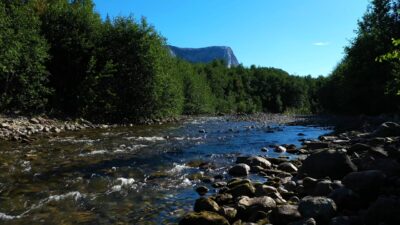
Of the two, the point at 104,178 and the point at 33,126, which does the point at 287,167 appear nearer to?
the point at 104,178

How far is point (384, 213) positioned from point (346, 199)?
1.29m

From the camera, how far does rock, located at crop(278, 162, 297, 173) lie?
13969 mm

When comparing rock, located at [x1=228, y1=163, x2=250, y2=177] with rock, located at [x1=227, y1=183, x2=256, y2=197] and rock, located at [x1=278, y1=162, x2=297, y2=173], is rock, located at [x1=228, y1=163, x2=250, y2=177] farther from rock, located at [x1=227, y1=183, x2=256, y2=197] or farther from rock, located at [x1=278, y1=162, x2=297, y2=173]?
rock, located at [x1=227, y1=183, x2=256, y2=197]

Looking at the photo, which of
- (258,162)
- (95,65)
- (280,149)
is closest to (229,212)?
(258,162)

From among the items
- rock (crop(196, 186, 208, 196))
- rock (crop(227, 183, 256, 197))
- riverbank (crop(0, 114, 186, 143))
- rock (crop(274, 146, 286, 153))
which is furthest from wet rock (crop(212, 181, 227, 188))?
riverbank (crop(0, 114, 186, 143))

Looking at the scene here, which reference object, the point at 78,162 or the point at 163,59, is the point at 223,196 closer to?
the point at 78,162

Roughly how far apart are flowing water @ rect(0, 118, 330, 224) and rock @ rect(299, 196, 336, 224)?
2.86 metres

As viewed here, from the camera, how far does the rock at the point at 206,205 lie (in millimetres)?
8883

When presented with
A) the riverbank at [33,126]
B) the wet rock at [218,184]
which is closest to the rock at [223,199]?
the wet rock at [218,184]

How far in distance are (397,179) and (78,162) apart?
11.1 meters

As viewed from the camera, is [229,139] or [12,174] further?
[229,139]

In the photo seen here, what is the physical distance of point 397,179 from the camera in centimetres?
944

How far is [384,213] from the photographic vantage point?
23.4 feet

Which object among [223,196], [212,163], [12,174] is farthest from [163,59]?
[223,196]
